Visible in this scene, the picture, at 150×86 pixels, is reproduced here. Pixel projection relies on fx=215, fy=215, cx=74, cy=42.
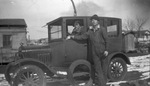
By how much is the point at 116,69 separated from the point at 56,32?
209cm

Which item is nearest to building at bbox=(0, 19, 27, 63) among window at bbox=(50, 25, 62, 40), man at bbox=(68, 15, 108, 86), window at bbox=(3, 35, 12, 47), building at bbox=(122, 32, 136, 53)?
window at bbox=(3, 35, 12, 47)

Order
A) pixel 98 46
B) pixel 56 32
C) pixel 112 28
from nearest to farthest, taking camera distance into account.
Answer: pixel 98 46 → pixel 56 32 → pixel 112 28

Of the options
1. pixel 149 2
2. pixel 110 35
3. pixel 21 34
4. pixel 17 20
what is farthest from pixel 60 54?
pixel 17 20

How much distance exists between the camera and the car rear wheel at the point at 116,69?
6.21 metres

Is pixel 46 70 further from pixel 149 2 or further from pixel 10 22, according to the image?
pixel 10 22

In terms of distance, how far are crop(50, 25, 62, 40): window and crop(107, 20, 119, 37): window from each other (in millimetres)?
1434

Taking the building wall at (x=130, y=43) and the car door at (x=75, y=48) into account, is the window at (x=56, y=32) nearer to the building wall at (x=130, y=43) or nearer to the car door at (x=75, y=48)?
the car door at (x=75, y=48)

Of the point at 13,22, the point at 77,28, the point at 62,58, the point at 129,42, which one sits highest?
the point at 13,22

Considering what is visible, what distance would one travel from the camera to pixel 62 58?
5.69 meters

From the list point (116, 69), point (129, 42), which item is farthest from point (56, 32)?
point (129, 42)

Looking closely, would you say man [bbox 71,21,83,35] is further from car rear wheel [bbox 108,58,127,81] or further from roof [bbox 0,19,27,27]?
roof [bbox 0,19,27,27]

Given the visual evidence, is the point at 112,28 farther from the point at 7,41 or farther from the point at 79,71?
the point at 7,41

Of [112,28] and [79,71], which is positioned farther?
[112,28]

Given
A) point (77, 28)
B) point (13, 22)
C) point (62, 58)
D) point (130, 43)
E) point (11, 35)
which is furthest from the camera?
point (130, 43)
